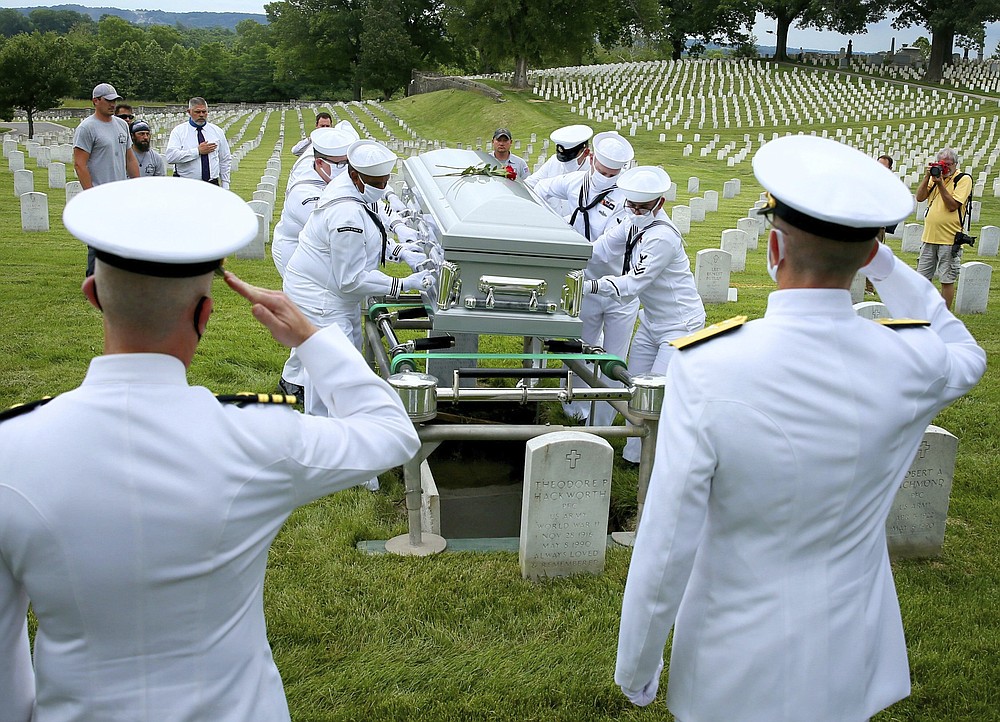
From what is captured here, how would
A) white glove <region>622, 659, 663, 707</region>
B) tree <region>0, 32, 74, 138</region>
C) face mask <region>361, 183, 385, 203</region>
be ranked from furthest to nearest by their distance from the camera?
1. tree <region>0, 32, 74, 138</region>
2. face mask <region>361, 183, 385, 203</region>
3. white glove <region>622, 659, 663, 707</region>

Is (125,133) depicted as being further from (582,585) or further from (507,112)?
(507,112)

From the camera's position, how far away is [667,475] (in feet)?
6.24

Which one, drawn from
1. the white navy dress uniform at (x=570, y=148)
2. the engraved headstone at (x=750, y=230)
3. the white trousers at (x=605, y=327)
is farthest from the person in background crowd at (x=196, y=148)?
the engraved headstone at (x=750, y=230)

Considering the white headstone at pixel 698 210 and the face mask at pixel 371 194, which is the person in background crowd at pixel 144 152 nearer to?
the face mask at pixel 371 194

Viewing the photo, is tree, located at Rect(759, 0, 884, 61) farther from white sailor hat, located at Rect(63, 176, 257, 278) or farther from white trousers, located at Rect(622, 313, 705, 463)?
white sailor hat, located at Rect(63, 176, 257, 278)

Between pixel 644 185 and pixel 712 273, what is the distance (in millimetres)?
5067

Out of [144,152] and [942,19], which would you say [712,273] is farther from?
[942,19]

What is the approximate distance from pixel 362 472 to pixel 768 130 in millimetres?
34010

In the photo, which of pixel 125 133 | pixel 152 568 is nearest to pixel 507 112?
pixel 125 133

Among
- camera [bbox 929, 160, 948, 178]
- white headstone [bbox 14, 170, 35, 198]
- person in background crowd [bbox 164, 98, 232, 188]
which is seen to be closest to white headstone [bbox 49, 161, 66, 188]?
white headstone [bbox 14, 170, 35, 198]

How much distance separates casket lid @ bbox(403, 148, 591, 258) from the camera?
4.53 meters

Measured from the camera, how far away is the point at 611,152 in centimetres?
636

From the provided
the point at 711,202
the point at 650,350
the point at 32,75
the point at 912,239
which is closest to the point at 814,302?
the point at 650,350

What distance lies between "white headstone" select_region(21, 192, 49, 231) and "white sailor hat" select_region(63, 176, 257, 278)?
12.4m
